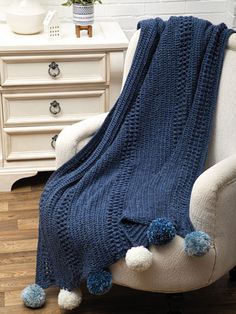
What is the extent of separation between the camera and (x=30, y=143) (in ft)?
8.88

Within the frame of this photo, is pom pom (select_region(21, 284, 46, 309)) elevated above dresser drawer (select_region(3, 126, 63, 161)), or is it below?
below

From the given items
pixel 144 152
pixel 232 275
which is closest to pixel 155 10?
pixel 144 152

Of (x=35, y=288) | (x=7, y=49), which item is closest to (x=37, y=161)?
(x=7, y=49)

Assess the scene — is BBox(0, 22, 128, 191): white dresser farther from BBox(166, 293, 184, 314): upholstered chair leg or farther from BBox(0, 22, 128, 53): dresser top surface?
BBox(166, 293, 184, 314): upholstered chair leg

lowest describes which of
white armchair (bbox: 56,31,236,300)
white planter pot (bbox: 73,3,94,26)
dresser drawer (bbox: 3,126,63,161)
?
dresser drawer (bbox: 3,126,63,161)

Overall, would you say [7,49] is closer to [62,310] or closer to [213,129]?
[213,129]

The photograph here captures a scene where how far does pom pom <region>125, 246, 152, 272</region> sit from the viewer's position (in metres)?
1.70

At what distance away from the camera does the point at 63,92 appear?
2604 mm

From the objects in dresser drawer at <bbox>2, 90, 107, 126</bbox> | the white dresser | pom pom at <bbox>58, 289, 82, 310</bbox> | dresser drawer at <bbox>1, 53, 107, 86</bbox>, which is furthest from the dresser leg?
pom pom at <bbox>58, 289, 82, 310</bbox>

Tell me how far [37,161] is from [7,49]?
0.57 m

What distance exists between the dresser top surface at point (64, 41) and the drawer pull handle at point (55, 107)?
0.85ft

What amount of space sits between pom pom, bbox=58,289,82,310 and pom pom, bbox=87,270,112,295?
17 cm

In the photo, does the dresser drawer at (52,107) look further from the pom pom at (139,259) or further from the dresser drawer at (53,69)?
the pom pom at (139,259)

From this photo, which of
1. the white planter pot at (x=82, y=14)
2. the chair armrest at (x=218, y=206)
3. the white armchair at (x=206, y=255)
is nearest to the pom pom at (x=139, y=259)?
the white armchair at (x=206, y=255)
